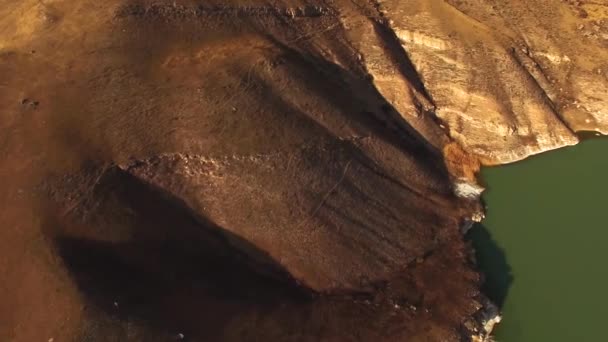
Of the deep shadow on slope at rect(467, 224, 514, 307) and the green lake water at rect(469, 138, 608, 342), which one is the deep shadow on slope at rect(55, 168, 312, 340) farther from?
the green lake water at rect(469, 138, 608, 342)

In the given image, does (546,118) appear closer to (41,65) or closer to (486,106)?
(486,106)

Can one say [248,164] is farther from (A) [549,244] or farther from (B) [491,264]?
(A) [549,244]

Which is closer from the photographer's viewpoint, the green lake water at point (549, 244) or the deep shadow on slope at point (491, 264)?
the green lake water at point (549, 244)

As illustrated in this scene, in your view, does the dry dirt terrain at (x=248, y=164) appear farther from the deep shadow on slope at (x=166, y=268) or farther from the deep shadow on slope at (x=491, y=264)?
the deep shadow on slope at (x=491, y=264)

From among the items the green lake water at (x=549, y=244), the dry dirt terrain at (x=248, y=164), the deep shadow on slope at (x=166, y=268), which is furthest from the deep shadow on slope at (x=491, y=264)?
the deep shadow on slope at (x=166, y=268)

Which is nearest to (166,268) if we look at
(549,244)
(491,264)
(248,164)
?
(248,164)
